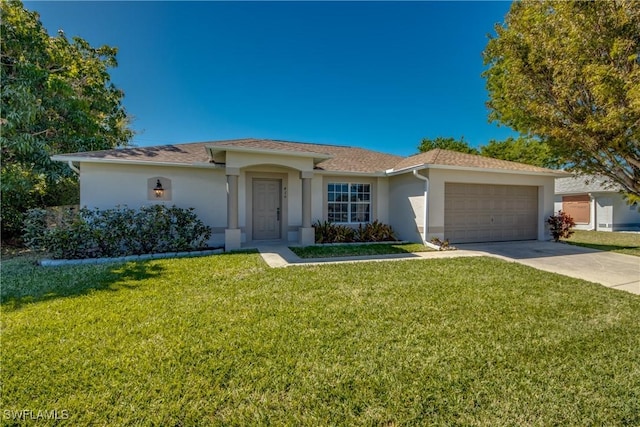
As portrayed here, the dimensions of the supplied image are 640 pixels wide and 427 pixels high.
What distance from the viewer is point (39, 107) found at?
9.02m

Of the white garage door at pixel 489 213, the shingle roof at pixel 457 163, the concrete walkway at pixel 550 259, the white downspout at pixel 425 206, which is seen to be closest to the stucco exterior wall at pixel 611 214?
the white garage door at pixel 489 213

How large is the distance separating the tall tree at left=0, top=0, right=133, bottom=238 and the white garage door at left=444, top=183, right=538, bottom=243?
1481 centimetres

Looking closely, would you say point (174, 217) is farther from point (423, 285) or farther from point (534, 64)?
point (534, 64)

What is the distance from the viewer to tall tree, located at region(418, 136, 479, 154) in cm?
3250

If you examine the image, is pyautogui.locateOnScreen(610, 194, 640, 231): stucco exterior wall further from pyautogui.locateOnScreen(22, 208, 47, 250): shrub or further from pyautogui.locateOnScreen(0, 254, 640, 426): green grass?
pyautogui.locateOnScreen(22, 208, 47, 250): shrub

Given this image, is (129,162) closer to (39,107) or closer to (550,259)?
(39,107)

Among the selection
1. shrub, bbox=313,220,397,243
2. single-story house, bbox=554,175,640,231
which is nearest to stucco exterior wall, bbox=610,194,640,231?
single-story house, bbox=554,175,640,231

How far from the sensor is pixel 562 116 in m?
7.65

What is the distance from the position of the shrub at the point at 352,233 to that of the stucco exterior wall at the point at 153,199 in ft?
12.3

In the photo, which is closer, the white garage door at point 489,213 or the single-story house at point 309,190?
the single-story house at point 309,190

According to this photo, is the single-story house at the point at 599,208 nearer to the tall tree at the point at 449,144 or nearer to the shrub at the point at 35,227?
the tall tree at the point at 449,144

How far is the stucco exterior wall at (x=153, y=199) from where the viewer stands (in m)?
8.85

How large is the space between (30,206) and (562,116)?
1906cm

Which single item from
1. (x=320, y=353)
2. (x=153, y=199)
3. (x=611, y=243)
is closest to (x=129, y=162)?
(x=153, y=199)
